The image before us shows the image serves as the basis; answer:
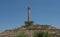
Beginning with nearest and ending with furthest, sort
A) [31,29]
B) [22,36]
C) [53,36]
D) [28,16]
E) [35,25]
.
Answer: [22,36] → [53,36] → [31,29] → [35,25] → [28,16]

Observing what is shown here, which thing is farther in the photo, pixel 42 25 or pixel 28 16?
pixel 28 16

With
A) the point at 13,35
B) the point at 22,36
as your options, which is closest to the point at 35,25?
the point at 13,35

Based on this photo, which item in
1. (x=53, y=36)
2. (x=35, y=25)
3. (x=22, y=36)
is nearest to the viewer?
(x=22, y=36)

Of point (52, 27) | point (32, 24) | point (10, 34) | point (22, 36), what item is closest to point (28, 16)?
point (32, 24)

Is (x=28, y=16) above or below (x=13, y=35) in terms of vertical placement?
above

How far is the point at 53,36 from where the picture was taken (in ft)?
104

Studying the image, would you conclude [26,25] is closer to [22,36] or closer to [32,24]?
[32,24]

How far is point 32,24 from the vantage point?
39.4 metres

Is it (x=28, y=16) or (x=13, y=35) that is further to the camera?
(x=28, y=16)

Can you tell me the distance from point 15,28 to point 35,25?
10.9ft

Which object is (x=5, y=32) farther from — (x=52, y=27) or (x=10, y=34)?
(x=52, y=27)

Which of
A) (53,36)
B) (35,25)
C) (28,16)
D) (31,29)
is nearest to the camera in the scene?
(53,36)

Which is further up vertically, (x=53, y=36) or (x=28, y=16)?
(x=28, y=16)

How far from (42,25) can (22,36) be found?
61.2 ft
